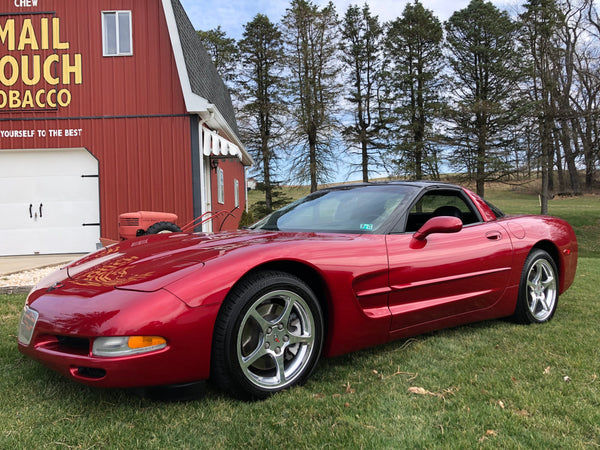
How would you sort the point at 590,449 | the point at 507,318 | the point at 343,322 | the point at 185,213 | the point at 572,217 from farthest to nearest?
the point at 572,217 < the point at 185,213 < the point at 507,318 < the point at 343,322 < the point at 590,449

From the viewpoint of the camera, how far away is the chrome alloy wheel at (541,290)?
3.74 meters

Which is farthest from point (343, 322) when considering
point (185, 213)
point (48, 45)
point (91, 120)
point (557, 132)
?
point (557, 132)

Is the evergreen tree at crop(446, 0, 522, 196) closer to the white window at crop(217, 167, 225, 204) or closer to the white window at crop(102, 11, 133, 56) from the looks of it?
the white window at crop(217, 167, 225, 204)

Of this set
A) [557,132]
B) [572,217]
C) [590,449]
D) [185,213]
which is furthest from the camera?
[572,217]

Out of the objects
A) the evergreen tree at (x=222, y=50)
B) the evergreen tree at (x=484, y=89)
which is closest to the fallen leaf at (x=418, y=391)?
the evergreen tree at (x=484, y=89)

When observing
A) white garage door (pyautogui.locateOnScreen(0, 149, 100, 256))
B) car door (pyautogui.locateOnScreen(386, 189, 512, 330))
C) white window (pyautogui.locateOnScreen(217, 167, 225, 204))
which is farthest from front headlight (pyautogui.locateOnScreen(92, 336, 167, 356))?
white window (pyautogui.locateOnScreen(217, 167, 225, 204))

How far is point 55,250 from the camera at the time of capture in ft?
32.1

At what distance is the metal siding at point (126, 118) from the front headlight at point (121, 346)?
761cm

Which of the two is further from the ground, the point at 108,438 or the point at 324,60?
the point at 324,60

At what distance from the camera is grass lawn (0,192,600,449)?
6.14 feet

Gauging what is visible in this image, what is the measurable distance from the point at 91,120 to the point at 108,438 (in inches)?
358

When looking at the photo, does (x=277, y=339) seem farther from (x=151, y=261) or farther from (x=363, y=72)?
(x=363, y=72)

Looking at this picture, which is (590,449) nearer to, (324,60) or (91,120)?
(91,120)

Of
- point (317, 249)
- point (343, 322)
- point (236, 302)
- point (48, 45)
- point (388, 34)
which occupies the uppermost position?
point (388, 34)
